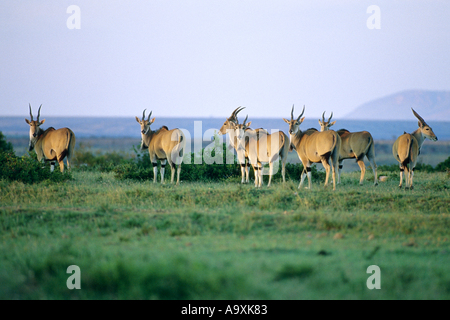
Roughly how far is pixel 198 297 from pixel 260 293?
0.94 m

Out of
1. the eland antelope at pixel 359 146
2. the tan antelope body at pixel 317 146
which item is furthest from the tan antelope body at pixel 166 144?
the eland antelope at pixel 359 146

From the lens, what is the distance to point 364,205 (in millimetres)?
12859

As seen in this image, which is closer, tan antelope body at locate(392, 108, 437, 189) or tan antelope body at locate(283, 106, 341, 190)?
tan antelope body at locate(283, 106, 341, 190)

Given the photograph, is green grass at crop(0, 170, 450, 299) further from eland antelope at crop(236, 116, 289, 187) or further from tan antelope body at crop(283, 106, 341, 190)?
eland antelope at crop(236, 116, 289, 187)

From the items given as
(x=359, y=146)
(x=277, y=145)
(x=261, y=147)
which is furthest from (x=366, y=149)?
(x=261, y=147)

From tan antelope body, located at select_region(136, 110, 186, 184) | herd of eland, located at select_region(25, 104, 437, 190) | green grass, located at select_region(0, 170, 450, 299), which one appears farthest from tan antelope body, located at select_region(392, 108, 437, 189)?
tan antelope body, located at select_region(136, 110, 186, 184)

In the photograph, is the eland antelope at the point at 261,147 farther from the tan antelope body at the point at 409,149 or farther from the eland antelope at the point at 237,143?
the tan antelope body at the point at 409,149

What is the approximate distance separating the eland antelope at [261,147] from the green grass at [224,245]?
97.8 inches

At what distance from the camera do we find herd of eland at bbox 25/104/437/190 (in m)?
15.5

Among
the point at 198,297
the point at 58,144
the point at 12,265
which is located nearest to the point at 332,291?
the point at 198,297

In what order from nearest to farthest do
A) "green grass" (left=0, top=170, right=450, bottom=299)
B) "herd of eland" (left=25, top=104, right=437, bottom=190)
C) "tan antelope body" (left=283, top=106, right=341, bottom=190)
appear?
"green grass" (left=0, top=170, right=450, bottom=299), "tan antelope body" (left=283, top=106, right=341, bottom=190), "herd of eland" (left=25, top=104, right=437, bottom=190)

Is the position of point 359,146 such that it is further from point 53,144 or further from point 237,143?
point 53,144

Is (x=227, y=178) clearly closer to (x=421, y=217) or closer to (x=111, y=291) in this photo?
(x=421, y=217)

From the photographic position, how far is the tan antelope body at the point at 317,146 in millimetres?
14969
